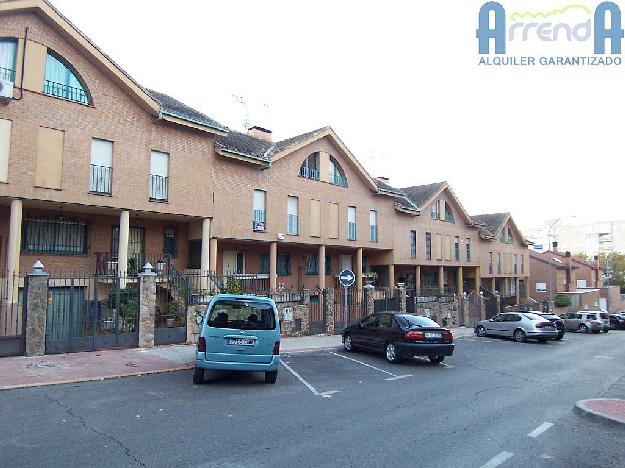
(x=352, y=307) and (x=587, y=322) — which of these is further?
(x=587, y=322)

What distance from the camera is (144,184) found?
57.9 ft

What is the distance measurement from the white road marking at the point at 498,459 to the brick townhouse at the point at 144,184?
13094 millimetres

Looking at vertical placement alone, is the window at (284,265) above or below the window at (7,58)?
below

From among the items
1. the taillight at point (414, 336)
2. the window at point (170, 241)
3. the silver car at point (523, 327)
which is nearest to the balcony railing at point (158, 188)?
the window at point (170, 241)

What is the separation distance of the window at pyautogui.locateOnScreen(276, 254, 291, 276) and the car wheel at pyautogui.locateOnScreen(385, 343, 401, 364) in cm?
1293

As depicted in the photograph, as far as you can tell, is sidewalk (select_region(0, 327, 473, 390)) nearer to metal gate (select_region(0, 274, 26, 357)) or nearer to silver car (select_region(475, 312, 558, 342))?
metal gate (select_region(0, 274, 26, 357))

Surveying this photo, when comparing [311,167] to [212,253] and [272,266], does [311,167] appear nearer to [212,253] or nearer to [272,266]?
[272,266]

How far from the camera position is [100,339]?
1297cm

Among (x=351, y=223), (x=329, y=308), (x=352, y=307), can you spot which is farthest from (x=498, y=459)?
(x=351, y=223)

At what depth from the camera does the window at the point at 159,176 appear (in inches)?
712

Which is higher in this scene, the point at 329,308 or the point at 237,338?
the point at 237,338

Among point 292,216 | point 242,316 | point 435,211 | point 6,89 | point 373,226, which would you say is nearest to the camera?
point 242,316

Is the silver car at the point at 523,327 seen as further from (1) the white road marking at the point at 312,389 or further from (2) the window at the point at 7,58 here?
(2) the window at the point at 7,58

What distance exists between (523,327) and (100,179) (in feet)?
61.5
